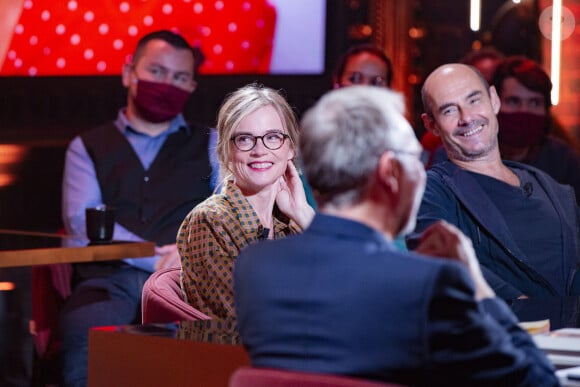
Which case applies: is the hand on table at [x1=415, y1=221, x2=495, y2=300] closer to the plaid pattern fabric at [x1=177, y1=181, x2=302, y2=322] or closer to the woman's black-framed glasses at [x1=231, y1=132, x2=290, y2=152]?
the plaid pattern fabric at [x1=177, y1=181, x2=302, y2=322]

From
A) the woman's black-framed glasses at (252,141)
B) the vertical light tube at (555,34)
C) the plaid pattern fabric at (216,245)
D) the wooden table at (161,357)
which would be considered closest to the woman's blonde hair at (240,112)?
the woman's black-framed glasses at (252,141)

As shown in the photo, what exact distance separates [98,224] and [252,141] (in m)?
1.19

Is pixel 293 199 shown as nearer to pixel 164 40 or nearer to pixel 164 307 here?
pixel 164 307

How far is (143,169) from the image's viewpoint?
4.62 m

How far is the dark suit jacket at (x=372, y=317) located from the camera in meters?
1.46

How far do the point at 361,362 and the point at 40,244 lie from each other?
2571mm

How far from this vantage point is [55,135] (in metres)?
5.92

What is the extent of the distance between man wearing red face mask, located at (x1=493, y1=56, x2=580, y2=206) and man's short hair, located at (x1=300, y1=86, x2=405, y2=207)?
3445 mm

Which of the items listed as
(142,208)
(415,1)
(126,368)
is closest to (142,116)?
(142,208)

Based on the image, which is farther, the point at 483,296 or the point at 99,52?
the point at 99,52

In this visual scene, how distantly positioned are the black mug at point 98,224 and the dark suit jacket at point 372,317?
2.43 meters

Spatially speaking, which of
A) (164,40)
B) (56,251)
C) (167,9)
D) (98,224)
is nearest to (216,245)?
(56,251)

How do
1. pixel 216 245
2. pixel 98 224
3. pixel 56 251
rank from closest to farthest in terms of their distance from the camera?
pixel 216 245
pixel 56 251
pixel 98 224

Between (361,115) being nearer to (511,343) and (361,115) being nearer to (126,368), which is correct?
(511,343)
